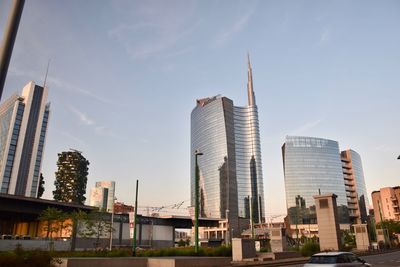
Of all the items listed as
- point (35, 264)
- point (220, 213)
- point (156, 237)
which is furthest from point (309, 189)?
point (35, 264)

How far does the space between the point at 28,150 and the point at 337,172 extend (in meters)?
167

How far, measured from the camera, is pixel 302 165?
194 metres

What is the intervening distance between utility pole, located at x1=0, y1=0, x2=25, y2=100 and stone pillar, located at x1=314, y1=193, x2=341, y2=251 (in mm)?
39684

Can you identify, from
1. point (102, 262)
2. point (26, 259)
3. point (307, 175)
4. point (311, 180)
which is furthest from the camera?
point (307, 175)

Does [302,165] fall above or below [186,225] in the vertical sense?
above

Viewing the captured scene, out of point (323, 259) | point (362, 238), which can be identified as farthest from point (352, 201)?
point (323, 259)

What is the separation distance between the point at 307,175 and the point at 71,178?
124 m

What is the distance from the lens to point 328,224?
4062cm

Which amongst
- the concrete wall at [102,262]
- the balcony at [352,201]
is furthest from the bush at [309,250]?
the balcony at [352,201]

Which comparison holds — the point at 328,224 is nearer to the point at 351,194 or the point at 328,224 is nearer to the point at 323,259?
the point at 323,259

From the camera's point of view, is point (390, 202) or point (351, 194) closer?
point (390, 202)

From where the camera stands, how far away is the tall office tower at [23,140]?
165500 millimetres

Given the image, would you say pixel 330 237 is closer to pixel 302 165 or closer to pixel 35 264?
pixel 35 264

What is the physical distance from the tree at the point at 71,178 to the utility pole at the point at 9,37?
142 m
